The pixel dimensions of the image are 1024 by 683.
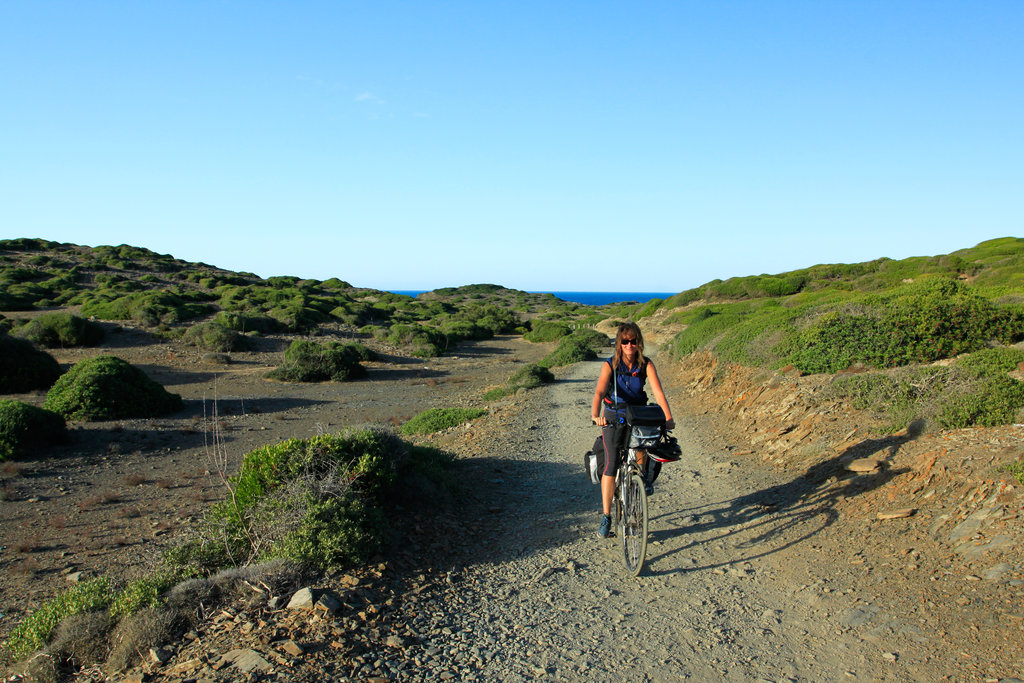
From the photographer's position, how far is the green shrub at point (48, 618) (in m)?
4.52

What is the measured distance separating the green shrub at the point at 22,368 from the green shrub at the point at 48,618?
55.6 feet

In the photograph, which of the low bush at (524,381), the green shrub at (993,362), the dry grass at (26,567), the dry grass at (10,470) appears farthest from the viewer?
the low bush at (524,381)

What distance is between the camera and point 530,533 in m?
6.02

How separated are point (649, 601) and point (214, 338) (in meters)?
28.8

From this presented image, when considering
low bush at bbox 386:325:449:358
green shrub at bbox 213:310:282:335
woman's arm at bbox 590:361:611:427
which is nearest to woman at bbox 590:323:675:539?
woman's arm at bbox 590:361:611:427

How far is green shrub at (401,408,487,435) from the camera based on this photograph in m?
13.3

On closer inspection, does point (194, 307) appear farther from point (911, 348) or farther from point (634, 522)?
point (634, 522)

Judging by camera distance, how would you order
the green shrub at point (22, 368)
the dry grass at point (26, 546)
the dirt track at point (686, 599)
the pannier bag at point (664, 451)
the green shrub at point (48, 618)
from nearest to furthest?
the dirt track at point (686, 599) < the green shrub at point (48, 618) < the pannier bag at point (664, 451) < the dry grass at point (26, 546) < the green shrub at point (22, 368)

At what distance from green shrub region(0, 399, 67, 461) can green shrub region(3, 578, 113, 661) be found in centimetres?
794

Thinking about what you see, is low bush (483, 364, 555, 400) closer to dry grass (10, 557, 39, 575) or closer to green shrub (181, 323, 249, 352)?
dry grass (10, 557, 39, 575)

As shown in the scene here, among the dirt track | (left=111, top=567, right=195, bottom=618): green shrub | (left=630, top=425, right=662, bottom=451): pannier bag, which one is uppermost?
(left=630, top=425, right=662, bottom=451): pannier bag

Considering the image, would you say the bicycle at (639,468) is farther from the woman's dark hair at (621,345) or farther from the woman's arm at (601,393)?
the woman's dark hair at (621,345)

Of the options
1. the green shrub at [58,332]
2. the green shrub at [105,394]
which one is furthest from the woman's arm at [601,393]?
the green shrub at [58,332]

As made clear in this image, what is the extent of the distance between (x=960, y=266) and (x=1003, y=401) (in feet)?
78.4
